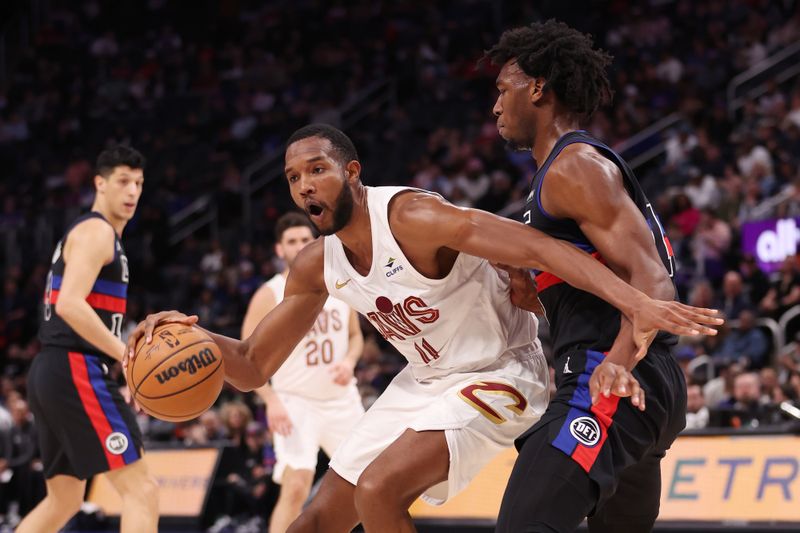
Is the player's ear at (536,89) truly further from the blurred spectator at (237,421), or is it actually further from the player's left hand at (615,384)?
the blurred spectator at (237,421)

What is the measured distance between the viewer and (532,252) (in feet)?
11.8

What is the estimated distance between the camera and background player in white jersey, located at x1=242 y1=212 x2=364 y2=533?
6805mm

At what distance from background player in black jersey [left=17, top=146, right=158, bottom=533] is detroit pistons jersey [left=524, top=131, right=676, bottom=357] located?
2705 millimetres

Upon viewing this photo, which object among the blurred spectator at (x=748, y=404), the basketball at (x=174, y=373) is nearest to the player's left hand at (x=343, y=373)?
the basketball at (x=174, y=373)

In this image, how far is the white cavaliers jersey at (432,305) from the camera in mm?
4137

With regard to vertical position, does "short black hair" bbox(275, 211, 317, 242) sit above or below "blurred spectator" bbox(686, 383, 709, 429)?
above

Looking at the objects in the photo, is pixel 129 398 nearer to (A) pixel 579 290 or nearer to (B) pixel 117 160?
(B) pixel 117 160

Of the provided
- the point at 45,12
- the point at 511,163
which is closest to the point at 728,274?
the point at 511,163

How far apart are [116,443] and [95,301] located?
80cm

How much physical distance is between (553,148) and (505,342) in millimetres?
932

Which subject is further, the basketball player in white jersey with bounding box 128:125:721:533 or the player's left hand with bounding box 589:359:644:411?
the basketball player in white jersey with bounding box 128:125:721:533

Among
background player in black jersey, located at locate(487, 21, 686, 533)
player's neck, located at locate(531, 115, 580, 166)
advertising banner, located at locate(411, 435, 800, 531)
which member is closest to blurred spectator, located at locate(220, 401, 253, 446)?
advertising banner, located at locate(411, 435, 800, 531)

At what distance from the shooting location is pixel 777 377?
8.84 meters

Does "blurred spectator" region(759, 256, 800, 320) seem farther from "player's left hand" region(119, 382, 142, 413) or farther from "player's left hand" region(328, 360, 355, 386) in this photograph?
"player's left hand" region(119, 382, 142, 413)
